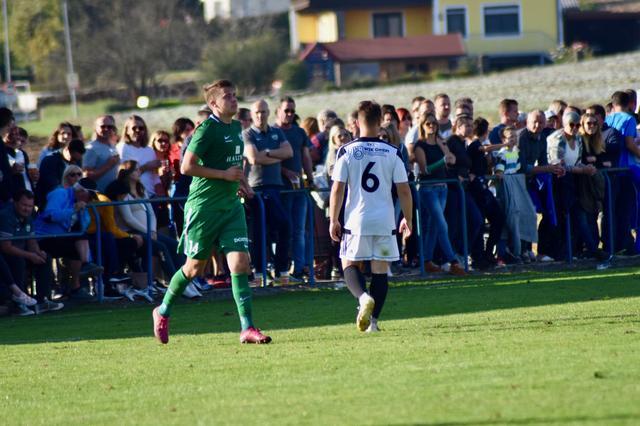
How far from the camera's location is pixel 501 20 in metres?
96.7

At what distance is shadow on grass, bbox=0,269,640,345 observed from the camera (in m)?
13.6

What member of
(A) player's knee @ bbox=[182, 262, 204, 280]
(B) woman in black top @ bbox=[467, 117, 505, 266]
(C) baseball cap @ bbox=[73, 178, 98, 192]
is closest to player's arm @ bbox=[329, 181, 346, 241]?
(A) player's knee @ bbox=[182, 262, 204, 280]

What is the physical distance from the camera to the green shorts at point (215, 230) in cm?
1178

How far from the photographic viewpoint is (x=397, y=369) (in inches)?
378

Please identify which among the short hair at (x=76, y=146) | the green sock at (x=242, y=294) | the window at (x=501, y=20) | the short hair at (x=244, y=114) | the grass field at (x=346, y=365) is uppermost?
the window at (x=501, y=20)

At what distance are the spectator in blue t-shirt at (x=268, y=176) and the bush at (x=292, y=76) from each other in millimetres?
65771

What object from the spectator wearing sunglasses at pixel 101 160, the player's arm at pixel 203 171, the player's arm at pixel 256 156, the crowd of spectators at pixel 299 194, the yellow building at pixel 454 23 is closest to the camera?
the player's arm at pixel 203 171

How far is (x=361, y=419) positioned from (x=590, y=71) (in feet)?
189

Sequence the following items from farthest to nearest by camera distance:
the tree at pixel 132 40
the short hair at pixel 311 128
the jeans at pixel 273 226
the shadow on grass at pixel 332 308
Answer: the tree at pixel 132 40, the short hair at pixel 311 128, the jeans at pixel 273 226, the shadow on grass at pixel 332 308

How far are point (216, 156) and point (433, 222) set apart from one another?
6.63 meters

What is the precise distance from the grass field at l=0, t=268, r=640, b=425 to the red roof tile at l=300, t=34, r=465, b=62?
75.2 metres

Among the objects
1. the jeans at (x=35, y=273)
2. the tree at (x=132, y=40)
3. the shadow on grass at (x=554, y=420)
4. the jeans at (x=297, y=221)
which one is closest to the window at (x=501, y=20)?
the tree at (x=132, y=40)

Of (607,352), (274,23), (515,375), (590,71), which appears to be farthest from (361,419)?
(274,23)

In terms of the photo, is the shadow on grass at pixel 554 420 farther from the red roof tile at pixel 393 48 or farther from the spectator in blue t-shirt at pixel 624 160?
the red roof tile at pixel 393 48
